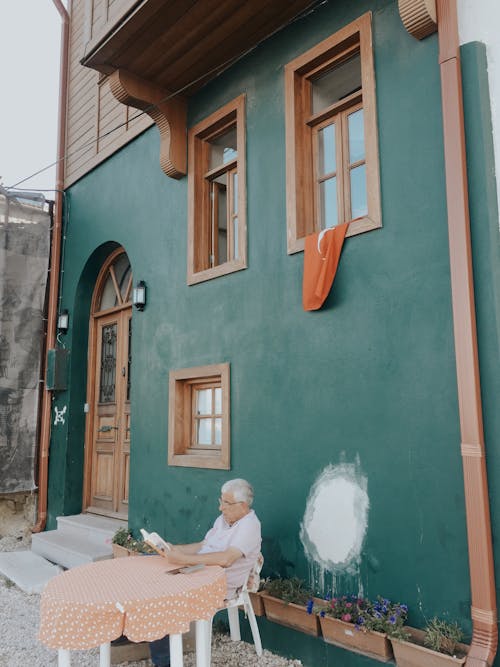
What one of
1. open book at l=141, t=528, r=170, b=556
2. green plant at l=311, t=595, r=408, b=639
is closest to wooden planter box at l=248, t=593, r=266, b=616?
green plant at l=311, t=595, r=408, b=639

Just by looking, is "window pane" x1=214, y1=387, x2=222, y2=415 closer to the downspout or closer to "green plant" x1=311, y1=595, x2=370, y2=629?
"green plant" x1=311, y1=595, x2=370, y2=629

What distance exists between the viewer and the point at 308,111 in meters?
4.45

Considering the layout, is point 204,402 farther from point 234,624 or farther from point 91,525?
point 91,525

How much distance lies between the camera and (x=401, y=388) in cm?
344

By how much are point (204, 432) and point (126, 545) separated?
1302 millimetres

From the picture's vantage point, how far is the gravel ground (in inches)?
144

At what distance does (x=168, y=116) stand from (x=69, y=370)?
3.45 metres

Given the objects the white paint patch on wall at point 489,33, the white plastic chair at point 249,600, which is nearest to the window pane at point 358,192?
the white paint patch on wall at point 489,33

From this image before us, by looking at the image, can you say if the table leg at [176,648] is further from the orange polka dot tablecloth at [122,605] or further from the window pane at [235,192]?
the window pane at [235,192]

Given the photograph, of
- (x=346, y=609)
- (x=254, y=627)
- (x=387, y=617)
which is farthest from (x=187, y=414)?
(x=387, y=617)

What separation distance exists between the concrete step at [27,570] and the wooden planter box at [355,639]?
9.46ft

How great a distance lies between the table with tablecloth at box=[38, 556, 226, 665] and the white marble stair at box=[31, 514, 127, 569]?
9.49 feet

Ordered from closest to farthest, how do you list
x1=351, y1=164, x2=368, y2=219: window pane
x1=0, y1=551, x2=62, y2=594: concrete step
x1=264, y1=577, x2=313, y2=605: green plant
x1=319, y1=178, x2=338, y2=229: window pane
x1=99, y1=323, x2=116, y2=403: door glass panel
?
x1=264, y1=577, x2=313, y2=605: green plant → x1=351, y1=164, x2=368, y2=219: window pane → x1=319, y1=178, x2=338, y2=229: window pane → x1=0, y1=551, x2=62, y2=594: concrete step → x1=99, y1=323, x2=116, y2=403: door glass panel

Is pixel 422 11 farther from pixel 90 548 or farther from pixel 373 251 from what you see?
pixel 90 548
